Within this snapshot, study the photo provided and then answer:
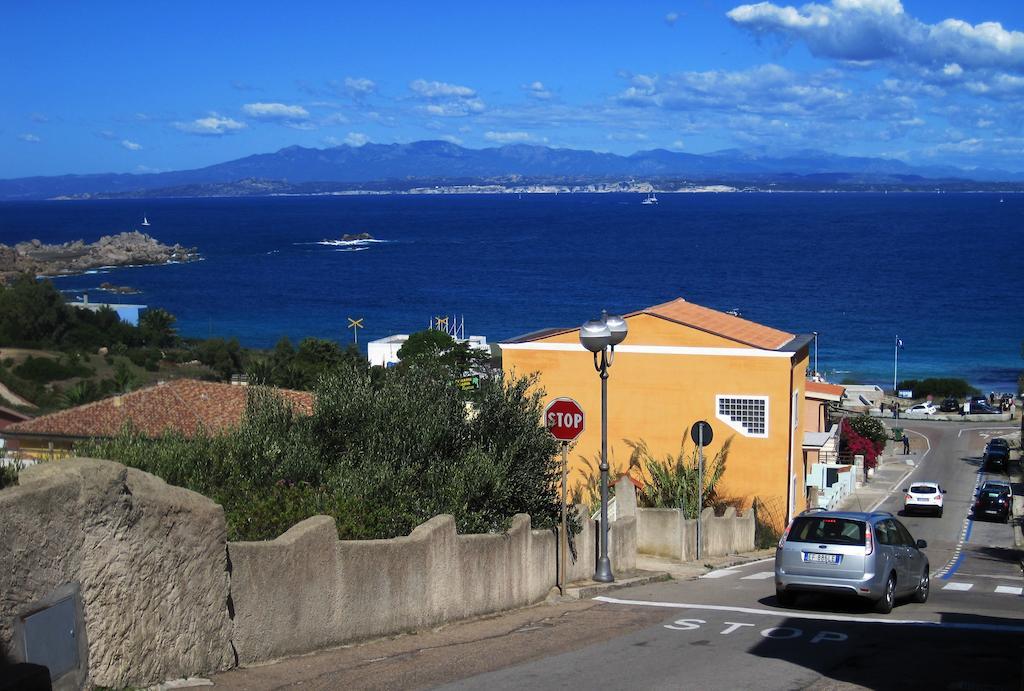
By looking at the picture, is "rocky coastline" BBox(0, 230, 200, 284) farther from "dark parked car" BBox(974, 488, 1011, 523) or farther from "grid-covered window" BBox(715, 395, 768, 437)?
"grid-covered window" BBox(715, 395, 768, 437)

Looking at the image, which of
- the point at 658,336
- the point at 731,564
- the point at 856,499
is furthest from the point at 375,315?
the point at 731,564

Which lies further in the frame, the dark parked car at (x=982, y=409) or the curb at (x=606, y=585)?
the dark parked car at (x=982, y=409)

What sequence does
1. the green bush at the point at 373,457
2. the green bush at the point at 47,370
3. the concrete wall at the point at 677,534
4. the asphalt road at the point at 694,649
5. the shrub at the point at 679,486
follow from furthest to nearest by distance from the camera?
the green bush at the point at 47,370 → the shrub at the point at 679,486 → the concrete wall at the point at 677,534 → the green bush at the point at 373,457 → the asphalt road at the point at 694,649

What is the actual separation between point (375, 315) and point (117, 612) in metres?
116

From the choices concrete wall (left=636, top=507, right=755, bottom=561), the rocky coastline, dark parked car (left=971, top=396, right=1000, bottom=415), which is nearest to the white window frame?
concrete wall (left=636, top=507, right=755, bottom=561)

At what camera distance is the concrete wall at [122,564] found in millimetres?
7516

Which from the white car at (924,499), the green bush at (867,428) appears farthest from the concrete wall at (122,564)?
the green bush at (867,428)

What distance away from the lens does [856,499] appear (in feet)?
Answer: 160

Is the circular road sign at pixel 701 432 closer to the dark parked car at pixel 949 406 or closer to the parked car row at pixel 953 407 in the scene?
the parked car row at pixel 953 407

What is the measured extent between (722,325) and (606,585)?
64.8ft

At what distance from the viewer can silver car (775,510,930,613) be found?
15.3 metres

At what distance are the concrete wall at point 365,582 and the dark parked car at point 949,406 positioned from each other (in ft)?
240

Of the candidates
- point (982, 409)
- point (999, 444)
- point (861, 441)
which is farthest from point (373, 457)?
point (982, 409)

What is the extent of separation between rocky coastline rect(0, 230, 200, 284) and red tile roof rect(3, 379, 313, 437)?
13931 cm
